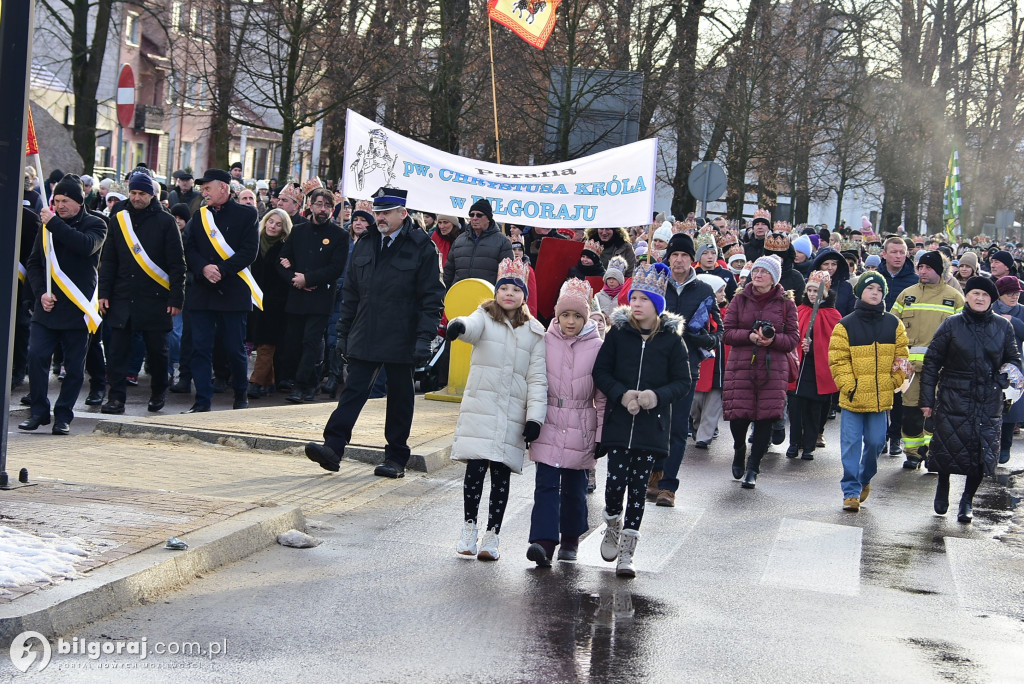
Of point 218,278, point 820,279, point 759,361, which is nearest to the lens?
point 759,361

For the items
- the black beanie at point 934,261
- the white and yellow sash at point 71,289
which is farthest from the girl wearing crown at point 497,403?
the black beanie at point 934,261

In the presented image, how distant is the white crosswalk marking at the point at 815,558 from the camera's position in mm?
8109

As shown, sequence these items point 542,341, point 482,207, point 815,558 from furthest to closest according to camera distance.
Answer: point 482,207, point 815,558, point 542,341

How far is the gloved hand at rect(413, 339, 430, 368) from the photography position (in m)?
9.56

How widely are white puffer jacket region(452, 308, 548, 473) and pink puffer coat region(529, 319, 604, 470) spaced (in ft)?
0.27

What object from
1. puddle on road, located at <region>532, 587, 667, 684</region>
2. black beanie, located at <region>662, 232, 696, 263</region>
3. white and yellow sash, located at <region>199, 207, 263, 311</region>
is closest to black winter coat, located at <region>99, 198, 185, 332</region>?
white and yellow sash, located at <region>199, 207, 263, 311</region>

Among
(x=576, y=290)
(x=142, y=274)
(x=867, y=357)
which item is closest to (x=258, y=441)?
(x=142, y=274)

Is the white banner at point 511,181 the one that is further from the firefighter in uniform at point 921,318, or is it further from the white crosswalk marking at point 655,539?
the white crosswalk marking at point 655,539

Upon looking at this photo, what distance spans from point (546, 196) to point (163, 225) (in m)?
3.83

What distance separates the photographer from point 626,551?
799 centimetres

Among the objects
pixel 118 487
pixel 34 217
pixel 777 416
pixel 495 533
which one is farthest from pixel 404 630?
pixel 34 217

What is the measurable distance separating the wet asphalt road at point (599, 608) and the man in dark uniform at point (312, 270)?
437cm

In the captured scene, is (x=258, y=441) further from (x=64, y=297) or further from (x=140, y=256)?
(x=140, y=256)

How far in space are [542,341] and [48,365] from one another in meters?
5.04
